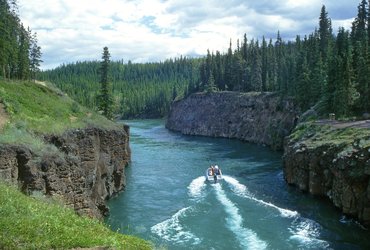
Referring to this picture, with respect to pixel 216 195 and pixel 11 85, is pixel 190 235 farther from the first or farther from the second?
pixel 11 85

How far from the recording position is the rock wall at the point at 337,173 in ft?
117

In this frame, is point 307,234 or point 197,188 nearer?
point 307,234

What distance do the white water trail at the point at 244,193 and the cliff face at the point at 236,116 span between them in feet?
111

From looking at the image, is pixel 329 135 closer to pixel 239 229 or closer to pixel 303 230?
pixel 303 230

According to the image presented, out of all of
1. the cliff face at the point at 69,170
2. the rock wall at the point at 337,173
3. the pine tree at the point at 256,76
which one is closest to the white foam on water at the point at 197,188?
the cliff face at the point at 69,170

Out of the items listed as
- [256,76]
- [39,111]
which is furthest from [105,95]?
[256,76]

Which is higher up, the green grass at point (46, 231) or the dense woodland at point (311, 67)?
the dense woodland at point (311, 67)

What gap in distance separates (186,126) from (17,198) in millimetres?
119602

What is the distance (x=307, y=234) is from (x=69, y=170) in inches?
755

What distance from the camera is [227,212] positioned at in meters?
41.2

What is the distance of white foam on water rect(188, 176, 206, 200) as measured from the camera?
48.5 m

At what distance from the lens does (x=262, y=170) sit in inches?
2525

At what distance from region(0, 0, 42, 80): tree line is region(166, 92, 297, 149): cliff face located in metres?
50.2

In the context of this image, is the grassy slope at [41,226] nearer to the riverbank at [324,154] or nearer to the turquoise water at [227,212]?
the turquoise water at [227,212]
